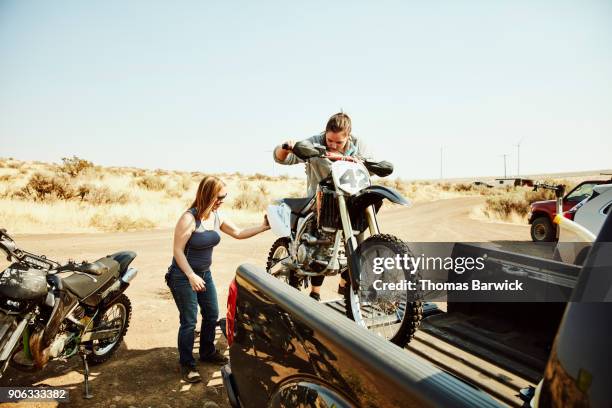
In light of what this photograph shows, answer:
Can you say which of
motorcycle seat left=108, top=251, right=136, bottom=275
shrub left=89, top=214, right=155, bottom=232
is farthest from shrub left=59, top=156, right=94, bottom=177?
motorcycle seat left=108, top=251, right=136, bottom=275

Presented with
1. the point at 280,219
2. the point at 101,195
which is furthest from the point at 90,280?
the point at 101,195

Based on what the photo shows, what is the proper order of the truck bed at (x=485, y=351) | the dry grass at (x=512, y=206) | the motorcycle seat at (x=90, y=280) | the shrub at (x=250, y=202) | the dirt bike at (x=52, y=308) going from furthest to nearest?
the shrub at (x=250, y=202), the dry grass at (x=512, y=206), the motorcycle seat at (x=90, y=280), the dirt bike at (x=52, y=308), the truck bed at (x=485, y=351)

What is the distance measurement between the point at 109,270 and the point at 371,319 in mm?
2527

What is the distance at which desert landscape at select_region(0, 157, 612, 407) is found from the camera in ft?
11.7

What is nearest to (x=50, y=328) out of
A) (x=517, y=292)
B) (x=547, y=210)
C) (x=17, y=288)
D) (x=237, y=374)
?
(x=17, y=288)

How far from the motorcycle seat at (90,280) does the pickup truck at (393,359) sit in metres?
1.99

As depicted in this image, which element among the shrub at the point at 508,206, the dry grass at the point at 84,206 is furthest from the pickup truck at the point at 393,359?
the shrub at the point at 508,206

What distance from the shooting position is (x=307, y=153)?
364 cm

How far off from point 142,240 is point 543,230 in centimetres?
1165

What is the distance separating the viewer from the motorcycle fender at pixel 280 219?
4254mm

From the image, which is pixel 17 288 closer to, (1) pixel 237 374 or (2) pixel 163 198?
(1) pixel 237 374

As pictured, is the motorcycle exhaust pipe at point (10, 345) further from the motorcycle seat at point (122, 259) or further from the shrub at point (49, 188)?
the shrub at point (49, 188)

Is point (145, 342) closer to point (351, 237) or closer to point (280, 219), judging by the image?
point (280, 219)

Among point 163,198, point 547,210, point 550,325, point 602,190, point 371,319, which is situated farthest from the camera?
point 163,198
